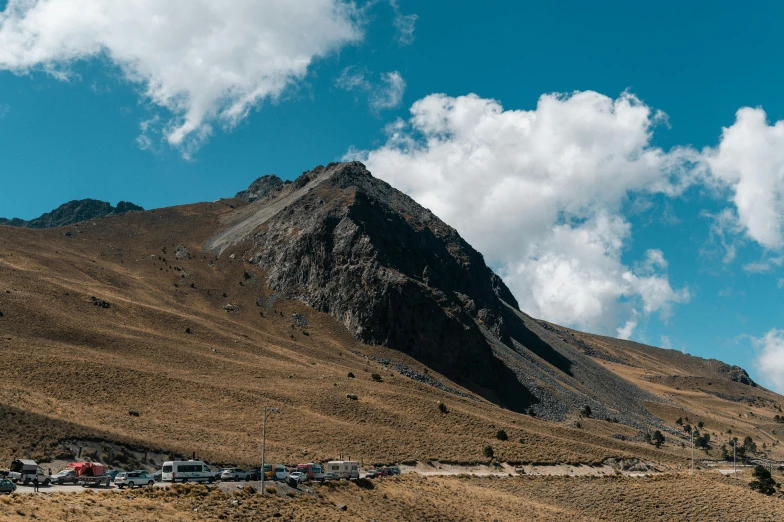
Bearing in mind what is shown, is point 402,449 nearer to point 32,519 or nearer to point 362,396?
point 362,396

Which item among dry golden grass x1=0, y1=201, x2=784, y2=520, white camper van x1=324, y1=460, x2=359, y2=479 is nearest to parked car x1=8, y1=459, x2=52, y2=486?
dry golden grass x1=0, y1=201, x2=784, y2=520

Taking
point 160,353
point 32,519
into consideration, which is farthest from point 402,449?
point 32,519

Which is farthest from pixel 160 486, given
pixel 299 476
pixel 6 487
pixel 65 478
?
pixel 299 476

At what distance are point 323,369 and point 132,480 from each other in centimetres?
6159

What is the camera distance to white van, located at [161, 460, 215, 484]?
147 feet

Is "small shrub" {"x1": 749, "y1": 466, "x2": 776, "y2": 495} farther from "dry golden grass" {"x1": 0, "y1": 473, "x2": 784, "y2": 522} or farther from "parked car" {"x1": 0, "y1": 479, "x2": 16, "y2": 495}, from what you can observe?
"parked car" {"x1": 0, "y1": 479, "x2": 16, "y2": 495}

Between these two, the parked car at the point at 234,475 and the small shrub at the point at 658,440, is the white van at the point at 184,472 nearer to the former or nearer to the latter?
the parked car at the point at 234,475

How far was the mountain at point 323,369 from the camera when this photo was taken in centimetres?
6316

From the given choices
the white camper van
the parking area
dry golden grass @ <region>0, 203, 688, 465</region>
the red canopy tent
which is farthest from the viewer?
dry golden grass @ <region>0, 203, 688, 465</region>

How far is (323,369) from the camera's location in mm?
103750

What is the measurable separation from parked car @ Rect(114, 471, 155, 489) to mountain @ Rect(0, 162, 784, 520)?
39.0 ft

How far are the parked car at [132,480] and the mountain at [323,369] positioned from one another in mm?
11896

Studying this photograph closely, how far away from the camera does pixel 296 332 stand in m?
128

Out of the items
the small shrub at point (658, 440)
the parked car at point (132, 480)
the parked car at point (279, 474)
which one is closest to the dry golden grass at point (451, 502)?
the parked car at point (279, 474)
